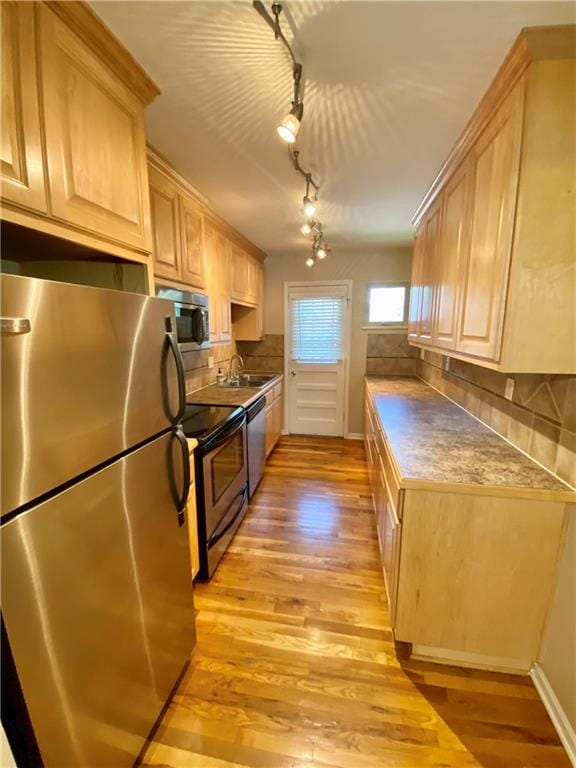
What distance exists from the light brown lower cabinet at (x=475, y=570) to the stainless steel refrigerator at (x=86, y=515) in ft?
3.43

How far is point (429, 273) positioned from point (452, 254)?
57 centimetres

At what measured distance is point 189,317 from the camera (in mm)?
2172

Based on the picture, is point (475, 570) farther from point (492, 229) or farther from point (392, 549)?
point (492, 229)

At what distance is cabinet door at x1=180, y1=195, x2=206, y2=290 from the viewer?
2.20 m

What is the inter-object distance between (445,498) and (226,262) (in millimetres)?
2670

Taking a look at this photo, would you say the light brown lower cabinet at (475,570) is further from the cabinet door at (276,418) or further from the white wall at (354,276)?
the white wall at (354,276)

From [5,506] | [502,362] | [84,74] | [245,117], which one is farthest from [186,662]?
[245,117]

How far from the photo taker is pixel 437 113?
1.48 m

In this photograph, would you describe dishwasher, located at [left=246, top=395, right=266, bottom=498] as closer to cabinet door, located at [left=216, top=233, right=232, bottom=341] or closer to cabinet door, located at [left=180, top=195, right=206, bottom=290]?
cabinet door, located at [left=216, top=233, right=232, bottom=341]

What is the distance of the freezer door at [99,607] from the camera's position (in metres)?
0.72

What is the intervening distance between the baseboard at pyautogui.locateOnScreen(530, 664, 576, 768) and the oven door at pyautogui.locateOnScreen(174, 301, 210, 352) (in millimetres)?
2444

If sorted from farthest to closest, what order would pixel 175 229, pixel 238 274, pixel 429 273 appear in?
pixel 238 274
pixel 429 273
pixel 175 229

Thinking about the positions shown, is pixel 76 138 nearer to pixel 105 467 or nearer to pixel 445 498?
pixel 105 467

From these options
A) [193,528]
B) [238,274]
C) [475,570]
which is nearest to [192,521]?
[193,528]
